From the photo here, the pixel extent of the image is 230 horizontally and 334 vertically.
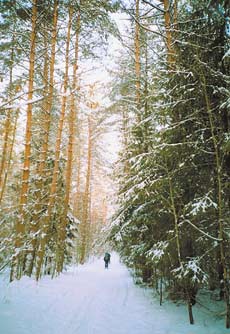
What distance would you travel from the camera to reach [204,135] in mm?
5270

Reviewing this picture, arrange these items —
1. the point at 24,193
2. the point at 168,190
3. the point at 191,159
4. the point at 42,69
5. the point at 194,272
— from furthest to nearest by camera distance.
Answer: the point at 42,69, the point at 24,193, the point at 168,190, the point at 191,159, the point at 194,272

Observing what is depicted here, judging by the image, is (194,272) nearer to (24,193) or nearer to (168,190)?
(168,190)

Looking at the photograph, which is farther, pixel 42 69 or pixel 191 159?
pixel 42 69

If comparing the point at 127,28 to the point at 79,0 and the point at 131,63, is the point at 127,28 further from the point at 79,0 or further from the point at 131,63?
the point at 79,0

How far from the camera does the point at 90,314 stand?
519cm

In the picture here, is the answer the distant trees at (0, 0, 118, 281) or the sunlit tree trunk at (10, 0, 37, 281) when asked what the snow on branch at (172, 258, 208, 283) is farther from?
the sunlit tree trunk at (10, 0, 37, 281)

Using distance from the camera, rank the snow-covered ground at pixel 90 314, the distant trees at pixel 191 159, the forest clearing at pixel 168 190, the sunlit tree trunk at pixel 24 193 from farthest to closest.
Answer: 1. the sunlit tree trunk at pixel 24 193
2. the distant trees at pixel 191 159
3. the forest clearing at pixel 168 190
4. the snow-covered ground at pixel 90 314

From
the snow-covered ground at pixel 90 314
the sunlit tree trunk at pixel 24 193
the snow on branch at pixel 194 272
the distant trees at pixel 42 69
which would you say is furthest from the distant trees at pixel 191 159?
the sunlit tree trunk at pixel 24 193

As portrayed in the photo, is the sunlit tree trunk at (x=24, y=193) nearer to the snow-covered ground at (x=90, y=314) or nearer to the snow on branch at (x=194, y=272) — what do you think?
the snow-covered ground at (x=90, y=314)

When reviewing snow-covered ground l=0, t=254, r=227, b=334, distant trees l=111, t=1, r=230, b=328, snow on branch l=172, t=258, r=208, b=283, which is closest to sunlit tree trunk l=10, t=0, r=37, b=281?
snow-covered ground l=0, t=254, r=227, b=334

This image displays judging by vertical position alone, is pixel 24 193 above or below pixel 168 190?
above

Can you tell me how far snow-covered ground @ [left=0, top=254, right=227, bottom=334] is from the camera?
4250 millimetres

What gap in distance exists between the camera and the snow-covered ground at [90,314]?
4250 mm

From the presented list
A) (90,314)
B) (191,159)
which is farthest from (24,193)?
(191,159)
